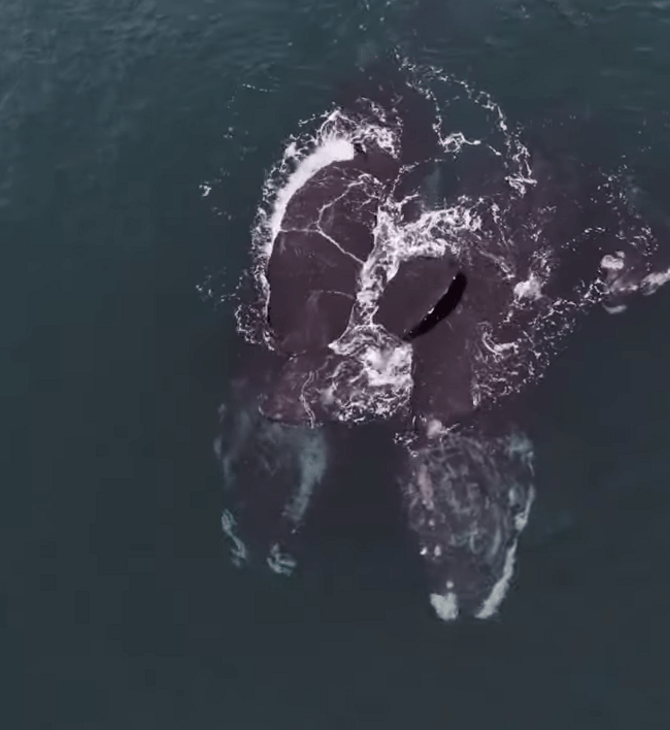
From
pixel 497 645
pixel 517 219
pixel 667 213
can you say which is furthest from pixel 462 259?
pixel 497 645

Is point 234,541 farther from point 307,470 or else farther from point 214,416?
point 214,416

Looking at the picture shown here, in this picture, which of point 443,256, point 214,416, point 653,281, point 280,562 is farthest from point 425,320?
point 280,562

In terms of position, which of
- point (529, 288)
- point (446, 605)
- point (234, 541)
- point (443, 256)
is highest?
point (443, 256)

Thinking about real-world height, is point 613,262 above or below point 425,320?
above

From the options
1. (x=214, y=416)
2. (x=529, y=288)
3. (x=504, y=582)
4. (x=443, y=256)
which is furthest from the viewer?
(x=443, y=256)

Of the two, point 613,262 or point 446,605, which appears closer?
point 446,605

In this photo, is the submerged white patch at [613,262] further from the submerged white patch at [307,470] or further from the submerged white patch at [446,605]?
the submerged white patch at [446,605]

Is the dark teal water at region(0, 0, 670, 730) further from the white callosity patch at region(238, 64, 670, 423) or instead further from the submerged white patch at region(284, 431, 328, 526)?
the submerged white patch at region(284, 431, 328, 526)

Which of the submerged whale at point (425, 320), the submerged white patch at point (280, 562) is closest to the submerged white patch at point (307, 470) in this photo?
the submerged whale at point (425, 320)
